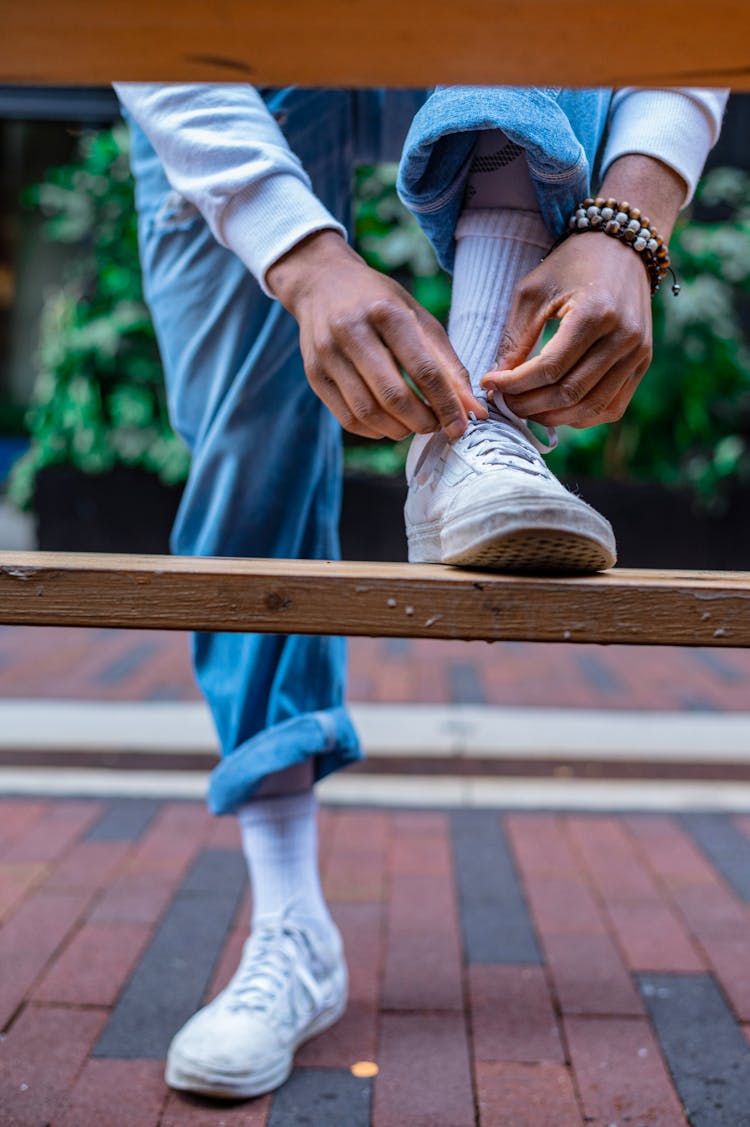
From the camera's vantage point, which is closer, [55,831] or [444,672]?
[55,831]

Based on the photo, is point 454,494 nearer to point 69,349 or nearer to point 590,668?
point 590,668

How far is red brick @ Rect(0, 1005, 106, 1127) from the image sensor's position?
113 cm

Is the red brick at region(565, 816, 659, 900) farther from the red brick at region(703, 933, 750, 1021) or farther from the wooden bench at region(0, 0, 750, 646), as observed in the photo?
the wooden bench at region(0, 0, 750, 646)

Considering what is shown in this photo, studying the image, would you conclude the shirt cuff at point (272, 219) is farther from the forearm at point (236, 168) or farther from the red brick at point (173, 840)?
the red brick at point (173, 840)

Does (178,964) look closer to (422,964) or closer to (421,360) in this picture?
(422,964)

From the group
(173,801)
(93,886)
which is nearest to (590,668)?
(173,801)

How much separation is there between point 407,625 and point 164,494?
13.8 ft

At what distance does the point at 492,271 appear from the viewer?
1061 millimetres

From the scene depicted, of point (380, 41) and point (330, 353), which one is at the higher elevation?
point (380, 41)

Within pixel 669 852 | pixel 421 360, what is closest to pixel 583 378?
pixel 421 360

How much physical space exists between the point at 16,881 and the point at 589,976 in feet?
2.92

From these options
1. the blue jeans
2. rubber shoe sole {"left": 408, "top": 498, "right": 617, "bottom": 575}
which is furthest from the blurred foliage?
rubber shoe sole {"left": 408, "top": 498, "right": 617, "bottom": 575}

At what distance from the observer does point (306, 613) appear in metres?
0.80

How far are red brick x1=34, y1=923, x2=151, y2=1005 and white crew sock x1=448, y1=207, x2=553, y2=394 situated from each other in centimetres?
90
